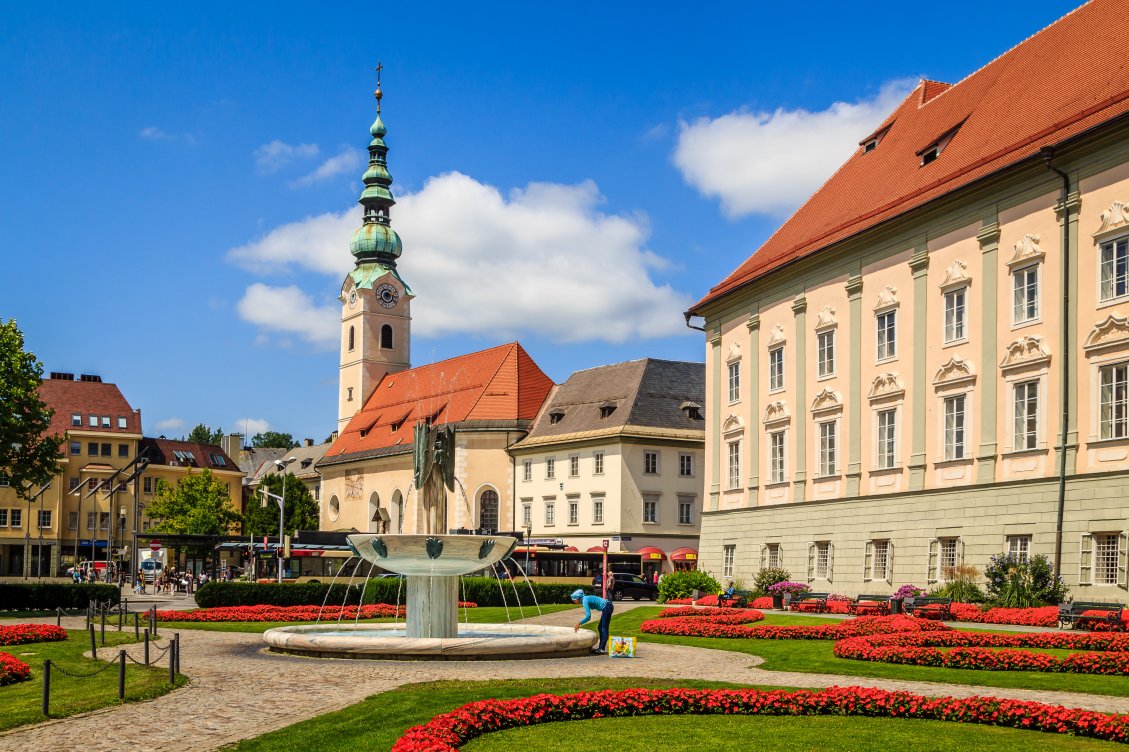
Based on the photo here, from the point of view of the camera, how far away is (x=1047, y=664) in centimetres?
2281

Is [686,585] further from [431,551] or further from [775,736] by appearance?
[775,736]

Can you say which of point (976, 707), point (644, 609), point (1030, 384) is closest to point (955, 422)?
point (1030, 384)

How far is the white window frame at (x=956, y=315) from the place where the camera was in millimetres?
40000

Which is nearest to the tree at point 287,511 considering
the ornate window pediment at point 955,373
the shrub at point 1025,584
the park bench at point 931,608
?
the ornate window pediment at point 955,373

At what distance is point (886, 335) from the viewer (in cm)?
4412

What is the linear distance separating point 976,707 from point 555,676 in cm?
773

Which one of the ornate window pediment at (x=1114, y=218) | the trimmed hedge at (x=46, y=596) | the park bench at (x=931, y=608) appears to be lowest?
the trimmed hedge at (x=46, y=596)

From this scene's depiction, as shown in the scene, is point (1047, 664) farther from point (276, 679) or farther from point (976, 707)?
point (276, 679)

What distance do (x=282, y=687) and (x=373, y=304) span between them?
9755cm

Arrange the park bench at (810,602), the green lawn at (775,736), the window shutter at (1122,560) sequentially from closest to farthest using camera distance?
Answer: the green lawn at (775,736)
the window shutter at (1122,560)
the park bench at (810,602)

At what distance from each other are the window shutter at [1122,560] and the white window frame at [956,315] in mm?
8658

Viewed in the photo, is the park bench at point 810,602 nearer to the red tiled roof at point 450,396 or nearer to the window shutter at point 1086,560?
the window shutter at point 1086,560

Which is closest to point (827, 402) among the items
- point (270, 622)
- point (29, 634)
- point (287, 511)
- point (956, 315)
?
point (956, 315)

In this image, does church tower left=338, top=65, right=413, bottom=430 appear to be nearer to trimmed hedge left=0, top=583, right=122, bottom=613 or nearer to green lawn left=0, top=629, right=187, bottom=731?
trimmed hedge left=0, top=583, right=122, bottom=613
